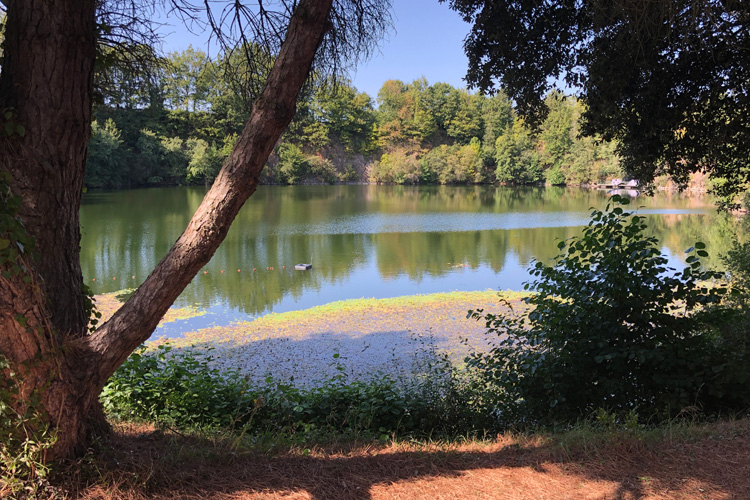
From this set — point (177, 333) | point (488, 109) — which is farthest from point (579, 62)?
point (488, 109)

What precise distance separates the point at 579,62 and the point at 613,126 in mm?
722

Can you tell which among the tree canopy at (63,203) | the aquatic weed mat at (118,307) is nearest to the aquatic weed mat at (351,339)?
the aquatic weed mat at (118,307)

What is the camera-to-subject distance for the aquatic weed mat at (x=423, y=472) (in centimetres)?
211

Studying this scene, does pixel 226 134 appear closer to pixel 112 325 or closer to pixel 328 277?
pixel 328 277

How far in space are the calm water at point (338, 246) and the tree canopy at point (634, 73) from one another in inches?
123

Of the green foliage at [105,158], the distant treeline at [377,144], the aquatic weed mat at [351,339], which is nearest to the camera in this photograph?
the aquatic weed mat at [351,339]

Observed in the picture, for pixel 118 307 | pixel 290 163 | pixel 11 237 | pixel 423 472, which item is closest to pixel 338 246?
pixel 118 307

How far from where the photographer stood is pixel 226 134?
128 ft

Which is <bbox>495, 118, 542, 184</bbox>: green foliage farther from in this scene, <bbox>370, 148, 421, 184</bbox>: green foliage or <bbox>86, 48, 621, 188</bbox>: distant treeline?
<bbox>370, 148, 421, 184</bbox>: green foliage

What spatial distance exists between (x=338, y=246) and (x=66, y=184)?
15.8 metres

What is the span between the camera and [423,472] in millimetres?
2424

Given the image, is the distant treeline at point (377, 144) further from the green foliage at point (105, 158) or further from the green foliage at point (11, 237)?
the green foliage at point (11, 237)

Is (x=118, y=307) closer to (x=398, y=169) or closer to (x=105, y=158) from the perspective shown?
(x=105, y=158)

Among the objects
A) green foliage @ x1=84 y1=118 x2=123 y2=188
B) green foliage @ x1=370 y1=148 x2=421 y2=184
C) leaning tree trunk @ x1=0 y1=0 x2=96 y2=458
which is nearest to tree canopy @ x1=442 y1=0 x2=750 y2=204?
leaning tree trunk @ x1=0 y1=0 x2=96 y2=458
